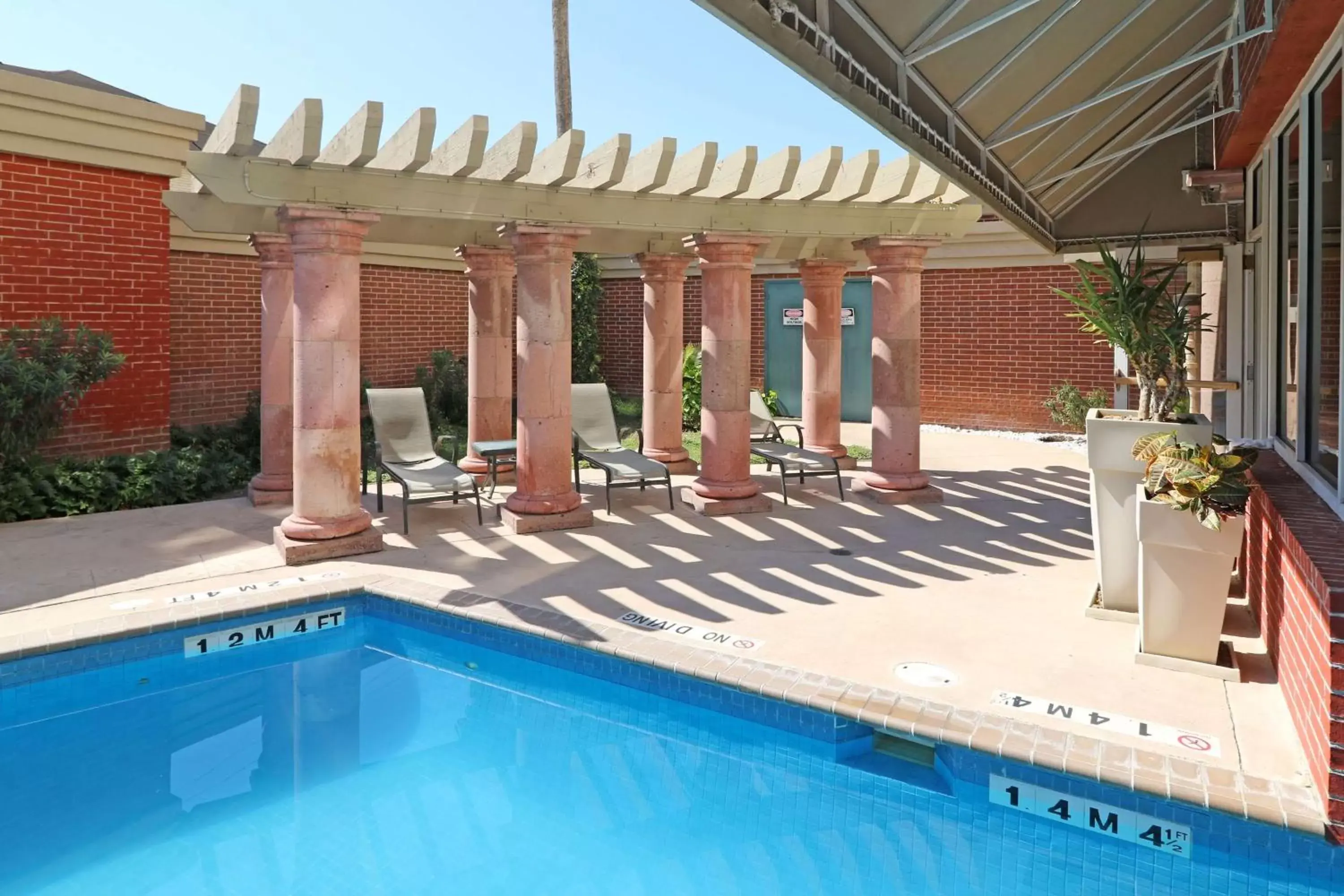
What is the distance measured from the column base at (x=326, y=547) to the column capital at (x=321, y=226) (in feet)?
6.64

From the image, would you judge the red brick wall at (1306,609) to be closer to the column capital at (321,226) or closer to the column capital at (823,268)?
the column capital at (321,226)

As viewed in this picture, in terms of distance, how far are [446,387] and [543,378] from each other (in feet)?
20.8

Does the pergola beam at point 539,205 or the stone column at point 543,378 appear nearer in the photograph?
the pergola beam at point 539,205

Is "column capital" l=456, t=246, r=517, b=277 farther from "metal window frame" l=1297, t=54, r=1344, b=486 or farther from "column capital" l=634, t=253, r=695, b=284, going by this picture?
"metal window frame" l=1297, t=54, r=1344, b=486

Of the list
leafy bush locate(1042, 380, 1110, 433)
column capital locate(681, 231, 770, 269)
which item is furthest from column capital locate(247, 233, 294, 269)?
leafy bush locate(1042, 380, 1110, 433)

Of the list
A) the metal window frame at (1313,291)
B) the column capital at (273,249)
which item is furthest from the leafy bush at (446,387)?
the metal window frame at (1313,291)

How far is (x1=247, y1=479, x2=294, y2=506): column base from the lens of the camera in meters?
8.71

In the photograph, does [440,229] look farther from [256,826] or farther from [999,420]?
[999,420]

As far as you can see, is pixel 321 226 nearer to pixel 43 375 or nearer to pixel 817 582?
pixel 43 375

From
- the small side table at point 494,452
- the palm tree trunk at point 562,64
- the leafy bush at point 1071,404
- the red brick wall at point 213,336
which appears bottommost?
the small side table at point 494,452

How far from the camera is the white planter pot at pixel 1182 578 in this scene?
→ 4418mm

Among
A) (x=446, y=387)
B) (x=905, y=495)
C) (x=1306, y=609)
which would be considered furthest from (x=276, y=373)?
(x=1306, y=609)

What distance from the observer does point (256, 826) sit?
380 centimetres

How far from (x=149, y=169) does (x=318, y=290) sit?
→ 406 centimetres
